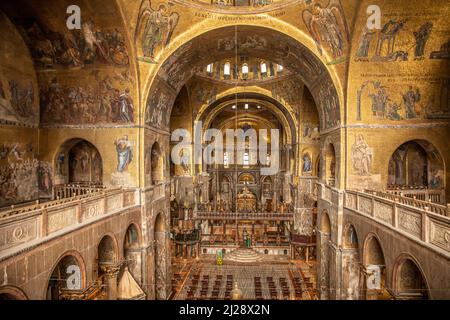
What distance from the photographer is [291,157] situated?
2966cm

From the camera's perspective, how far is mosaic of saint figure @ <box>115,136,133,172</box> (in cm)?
1455

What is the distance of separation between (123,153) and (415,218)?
1168cm

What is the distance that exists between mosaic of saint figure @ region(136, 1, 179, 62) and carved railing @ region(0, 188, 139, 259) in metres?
6.77

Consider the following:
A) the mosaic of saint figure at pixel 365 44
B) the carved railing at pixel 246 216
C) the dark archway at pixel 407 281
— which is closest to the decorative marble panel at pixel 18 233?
the dark archway at pixel 407 281

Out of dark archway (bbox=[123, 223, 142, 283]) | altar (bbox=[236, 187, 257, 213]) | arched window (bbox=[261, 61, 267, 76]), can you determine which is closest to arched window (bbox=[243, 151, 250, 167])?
altar (bbox=[236, 187, 257, 213])

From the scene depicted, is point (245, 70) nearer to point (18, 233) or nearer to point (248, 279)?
point (248, 279)

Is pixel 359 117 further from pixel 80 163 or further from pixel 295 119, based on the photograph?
pixel 80 163

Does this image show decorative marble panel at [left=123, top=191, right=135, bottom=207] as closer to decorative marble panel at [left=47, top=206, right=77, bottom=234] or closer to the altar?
decorative marble panel at [left=47, top=206, right=77, bottom=234]

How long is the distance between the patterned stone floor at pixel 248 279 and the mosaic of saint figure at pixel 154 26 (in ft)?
42.9

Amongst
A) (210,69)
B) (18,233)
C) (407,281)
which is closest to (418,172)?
(407,281)

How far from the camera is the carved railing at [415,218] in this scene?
721 centimetres

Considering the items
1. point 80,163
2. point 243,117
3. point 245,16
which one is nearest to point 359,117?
point 245,16

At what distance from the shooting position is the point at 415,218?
8.35m

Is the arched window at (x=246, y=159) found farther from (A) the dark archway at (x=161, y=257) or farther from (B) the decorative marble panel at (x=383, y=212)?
(B) the decorative marble panel at (x=383, y=212)
